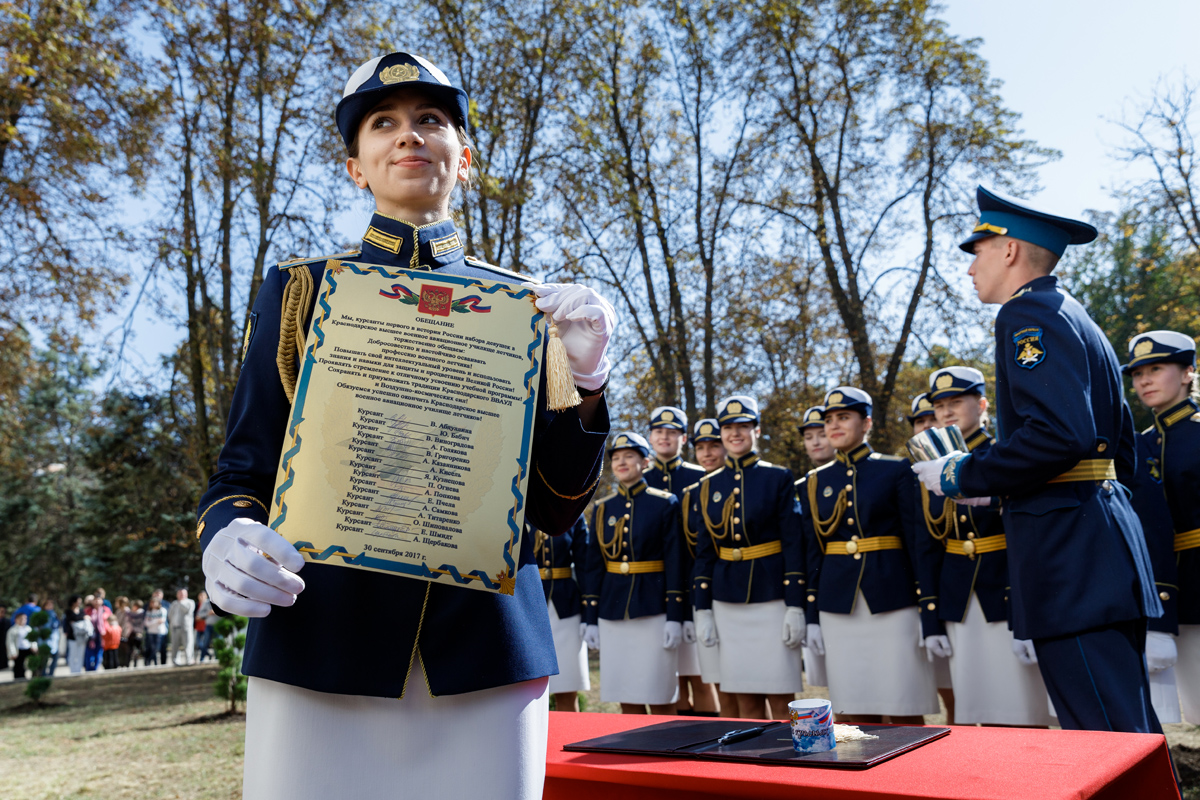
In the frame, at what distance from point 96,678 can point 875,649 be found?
17.0 metres

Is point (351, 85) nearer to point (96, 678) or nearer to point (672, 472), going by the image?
point (672, 472)

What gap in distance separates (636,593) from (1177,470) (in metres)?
3.76

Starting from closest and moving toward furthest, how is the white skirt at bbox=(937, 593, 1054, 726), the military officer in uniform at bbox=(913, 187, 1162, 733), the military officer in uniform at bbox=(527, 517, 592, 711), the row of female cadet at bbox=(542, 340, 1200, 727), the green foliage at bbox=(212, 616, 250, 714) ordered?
the military officer in uniform at bbox=(913, 187, 1162, 733) < the row of female cadet at bbox=(542, 340, 1200, 727) < the white skirt at bbox=(937, 593, 1054, 726) < the military officer in uniform at bbox=(527, 517, 592, 711) < the green foliage at bbox=(212, 616, 250, 714)

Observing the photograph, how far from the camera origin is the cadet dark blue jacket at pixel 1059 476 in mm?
2754

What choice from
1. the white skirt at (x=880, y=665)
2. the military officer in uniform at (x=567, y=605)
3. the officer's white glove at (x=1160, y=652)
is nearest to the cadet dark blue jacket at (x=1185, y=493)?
the officer's white glove at (x=1160, y=652)

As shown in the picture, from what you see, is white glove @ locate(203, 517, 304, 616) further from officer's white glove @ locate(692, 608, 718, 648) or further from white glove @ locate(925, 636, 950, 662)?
officer's white glove @ locate(692, 608, 718, 648)

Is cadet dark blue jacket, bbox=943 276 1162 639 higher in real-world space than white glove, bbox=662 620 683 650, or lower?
higher

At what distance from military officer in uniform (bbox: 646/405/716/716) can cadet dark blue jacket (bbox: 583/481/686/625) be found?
52 cm

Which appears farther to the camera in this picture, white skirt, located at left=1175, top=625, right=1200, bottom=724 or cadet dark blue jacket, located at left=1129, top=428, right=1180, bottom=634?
white skirt, located at left=1175, top=625, right=1200, bottom=724

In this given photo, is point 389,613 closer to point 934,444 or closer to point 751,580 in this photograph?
point 934,444

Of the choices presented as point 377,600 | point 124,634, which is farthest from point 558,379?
point 124,634

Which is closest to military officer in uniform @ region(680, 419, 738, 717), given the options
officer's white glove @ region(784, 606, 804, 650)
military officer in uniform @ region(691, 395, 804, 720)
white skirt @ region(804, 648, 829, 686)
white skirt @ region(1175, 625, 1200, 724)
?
military officer in uniform @ region(691, 395, 804, 720)

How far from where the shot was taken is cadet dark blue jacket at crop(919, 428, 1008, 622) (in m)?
5.12

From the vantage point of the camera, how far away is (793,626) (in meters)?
5.91
